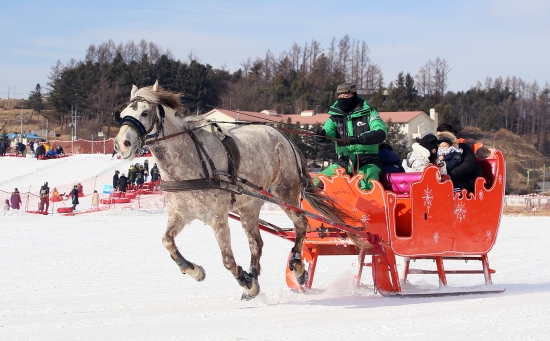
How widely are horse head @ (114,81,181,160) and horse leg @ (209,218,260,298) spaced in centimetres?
110

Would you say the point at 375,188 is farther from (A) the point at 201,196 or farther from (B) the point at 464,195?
(A) the point at 201,196

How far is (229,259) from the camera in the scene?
6559 millimetres

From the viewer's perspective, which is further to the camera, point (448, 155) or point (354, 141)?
point (448, 155)

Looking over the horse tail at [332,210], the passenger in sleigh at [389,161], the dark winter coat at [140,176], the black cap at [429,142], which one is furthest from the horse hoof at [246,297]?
the dark winter coat at [140,176]

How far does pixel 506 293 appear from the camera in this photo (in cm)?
773

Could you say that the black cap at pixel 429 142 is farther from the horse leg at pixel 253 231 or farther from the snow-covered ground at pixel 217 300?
the horse leg at pixel 253 231

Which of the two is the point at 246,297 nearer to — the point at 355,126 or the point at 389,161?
the point at 355,126

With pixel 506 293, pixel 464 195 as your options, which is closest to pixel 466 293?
pixel 506 293

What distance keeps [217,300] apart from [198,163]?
64.4 inches

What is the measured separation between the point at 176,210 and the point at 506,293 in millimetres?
4035

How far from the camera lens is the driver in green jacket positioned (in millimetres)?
7617

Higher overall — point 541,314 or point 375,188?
point 375,188

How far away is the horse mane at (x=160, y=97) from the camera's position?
6.18 m

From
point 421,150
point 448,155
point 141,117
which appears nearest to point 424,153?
point 421,150
